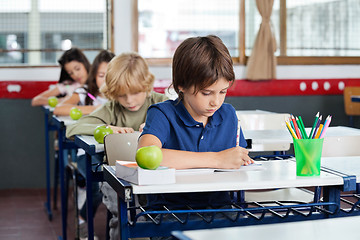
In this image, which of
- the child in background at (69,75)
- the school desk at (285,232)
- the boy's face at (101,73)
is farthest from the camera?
the child in background at (69,75)

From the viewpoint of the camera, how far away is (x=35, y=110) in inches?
195

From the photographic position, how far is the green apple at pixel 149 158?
4.55ft

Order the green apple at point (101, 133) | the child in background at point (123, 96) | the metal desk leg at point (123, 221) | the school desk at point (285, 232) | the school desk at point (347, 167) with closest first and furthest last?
1. the school desk at point (285, 232)
2. the metal desk leg at point (123, 221)
3. the school desk at point (347, 167)
4. the green apple at point (101, 133)
5. the child in background at point (123, 96)

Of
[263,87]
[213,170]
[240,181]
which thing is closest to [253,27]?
[263,87]

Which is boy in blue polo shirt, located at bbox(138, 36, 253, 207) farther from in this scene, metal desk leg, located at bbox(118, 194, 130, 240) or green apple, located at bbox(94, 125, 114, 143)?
green apple, located at bbox(94, 125, 114, 143)

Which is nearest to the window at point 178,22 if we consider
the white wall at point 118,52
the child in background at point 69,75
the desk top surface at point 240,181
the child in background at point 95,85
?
the white wall at point 118,52

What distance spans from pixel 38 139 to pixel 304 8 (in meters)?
2.81

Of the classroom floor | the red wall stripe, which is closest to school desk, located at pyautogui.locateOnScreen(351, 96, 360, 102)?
the red wall stripe

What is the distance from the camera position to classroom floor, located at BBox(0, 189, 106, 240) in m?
3.54

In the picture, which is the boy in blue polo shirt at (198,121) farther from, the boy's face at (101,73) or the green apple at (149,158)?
the boy's face at (101,73)

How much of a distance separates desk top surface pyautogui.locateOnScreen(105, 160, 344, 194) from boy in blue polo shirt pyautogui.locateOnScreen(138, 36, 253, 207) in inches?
5.1

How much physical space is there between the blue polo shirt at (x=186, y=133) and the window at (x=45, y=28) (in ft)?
10.5

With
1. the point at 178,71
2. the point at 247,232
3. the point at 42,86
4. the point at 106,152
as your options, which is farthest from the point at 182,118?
the point at 42,86

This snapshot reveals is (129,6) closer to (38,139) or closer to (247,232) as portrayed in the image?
(38,139)
